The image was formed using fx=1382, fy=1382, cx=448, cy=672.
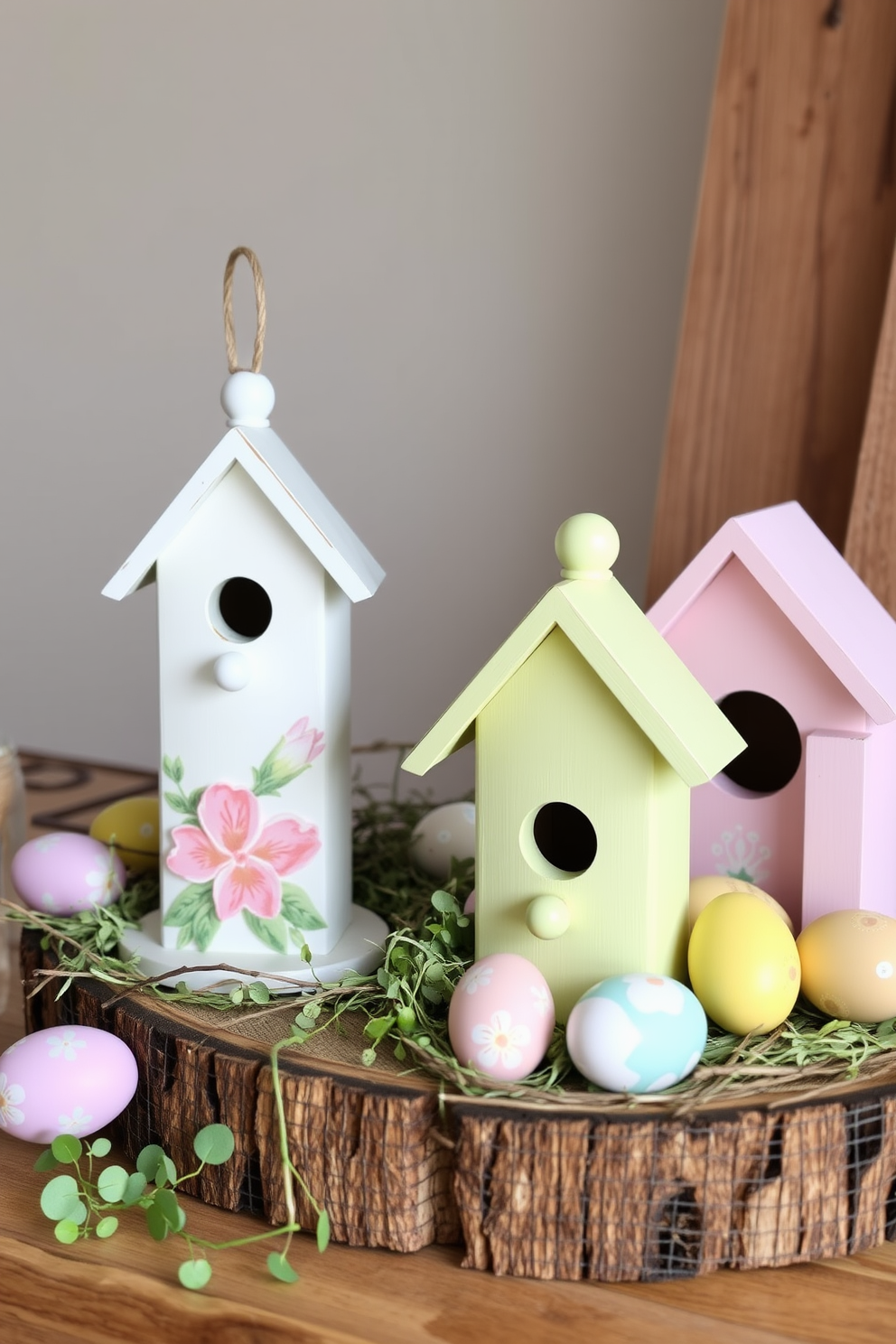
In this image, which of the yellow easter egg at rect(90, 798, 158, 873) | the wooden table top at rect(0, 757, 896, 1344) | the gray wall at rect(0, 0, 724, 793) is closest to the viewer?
the wooden table top at rect(0, 757, 896, 1344)

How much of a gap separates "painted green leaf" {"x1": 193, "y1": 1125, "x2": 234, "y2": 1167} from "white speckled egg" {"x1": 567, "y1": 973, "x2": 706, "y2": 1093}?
0.24 meters

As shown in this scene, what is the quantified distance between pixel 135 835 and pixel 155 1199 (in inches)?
17.3

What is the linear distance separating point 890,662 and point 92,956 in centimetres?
68

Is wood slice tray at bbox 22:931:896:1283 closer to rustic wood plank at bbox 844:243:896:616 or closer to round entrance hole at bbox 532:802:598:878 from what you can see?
round entrance hole at bbox 532:802:598:878

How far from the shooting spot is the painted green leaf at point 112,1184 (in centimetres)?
95

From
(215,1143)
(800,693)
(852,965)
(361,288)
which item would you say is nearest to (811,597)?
(800,693)

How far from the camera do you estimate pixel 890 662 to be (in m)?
1.11

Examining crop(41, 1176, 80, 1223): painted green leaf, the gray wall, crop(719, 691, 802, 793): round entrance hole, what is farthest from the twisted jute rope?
the gray wall

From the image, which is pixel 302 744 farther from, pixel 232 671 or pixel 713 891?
pixel 713 891

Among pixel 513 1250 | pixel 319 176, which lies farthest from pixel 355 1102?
pixel 319 176

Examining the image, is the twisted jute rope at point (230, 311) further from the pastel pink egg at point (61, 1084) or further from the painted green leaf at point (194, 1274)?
the painted green leaf at point (194, 1274)

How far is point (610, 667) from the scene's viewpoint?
3.05ft

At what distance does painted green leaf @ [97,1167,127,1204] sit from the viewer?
0.95m

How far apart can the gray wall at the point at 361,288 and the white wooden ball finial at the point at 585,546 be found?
1.13 metres
